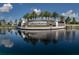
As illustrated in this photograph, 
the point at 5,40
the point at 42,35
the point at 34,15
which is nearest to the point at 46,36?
the point at 42,35

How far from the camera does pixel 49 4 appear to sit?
1524 mm

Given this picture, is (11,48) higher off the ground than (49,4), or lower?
lower

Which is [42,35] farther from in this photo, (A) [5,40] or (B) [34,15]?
(A) [5,40]

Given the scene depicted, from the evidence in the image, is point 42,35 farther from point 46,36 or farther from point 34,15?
point 34,15

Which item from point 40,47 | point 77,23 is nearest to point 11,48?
point 40,47

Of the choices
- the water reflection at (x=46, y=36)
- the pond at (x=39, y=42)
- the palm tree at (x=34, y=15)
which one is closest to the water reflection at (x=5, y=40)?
the pond at (x=39, y=42)

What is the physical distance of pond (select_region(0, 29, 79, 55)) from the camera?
150cm

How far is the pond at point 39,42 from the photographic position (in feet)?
4.92

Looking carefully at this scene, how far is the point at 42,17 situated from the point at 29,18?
0.12m

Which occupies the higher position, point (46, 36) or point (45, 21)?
point (45, 21)

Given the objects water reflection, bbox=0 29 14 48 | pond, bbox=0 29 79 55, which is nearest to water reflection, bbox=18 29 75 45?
pond, bbox=0 29 79 55

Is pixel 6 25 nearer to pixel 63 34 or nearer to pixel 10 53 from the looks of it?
pixel 10 53

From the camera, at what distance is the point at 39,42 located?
4.99 feet
